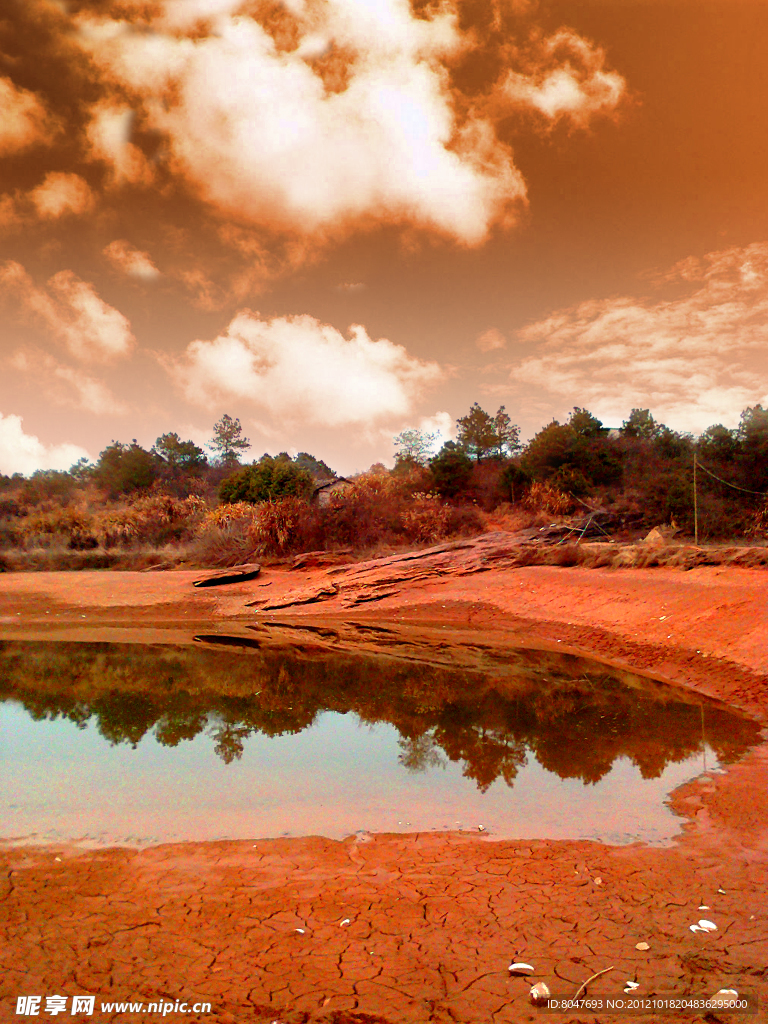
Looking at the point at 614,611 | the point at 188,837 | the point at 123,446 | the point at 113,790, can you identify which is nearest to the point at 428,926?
the point at 188,837

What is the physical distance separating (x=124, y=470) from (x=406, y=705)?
36.4 meters

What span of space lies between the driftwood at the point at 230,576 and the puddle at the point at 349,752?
383 inches

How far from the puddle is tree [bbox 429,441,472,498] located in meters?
21.1

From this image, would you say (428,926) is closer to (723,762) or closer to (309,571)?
(723,762)

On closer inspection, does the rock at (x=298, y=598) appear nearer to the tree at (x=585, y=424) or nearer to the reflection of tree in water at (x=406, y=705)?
the reflection of tree in water at (x=406, y=705)

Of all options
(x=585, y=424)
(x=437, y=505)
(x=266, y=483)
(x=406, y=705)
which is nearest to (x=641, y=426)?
(x=585, y=424)

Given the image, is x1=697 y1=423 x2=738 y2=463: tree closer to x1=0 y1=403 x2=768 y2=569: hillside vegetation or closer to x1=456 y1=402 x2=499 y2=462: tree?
x1=0 y1=403 x2=768 y2=569: hillside vegetation

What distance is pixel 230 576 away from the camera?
2256cm

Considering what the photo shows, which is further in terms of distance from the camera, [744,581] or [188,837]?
[744,581]

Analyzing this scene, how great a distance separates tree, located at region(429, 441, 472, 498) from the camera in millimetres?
33156

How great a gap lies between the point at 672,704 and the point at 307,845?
672 centimetres

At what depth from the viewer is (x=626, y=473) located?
31.5 m

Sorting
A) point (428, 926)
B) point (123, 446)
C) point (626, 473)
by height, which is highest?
point (123, 446)

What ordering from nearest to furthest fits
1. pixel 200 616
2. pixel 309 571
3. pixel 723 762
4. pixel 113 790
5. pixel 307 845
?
pixel 307 845
pixel 113 790
pixel 723 762
pixel 200 616
pixel 309 571
